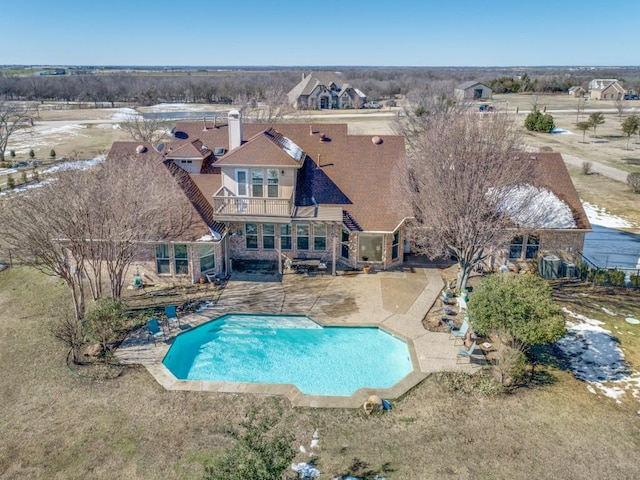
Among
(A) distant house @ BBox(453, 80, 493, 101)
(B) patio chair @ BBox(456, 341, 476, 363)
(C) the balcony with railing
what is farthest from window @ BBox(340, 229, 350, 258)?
(A) distant house @ BBox(453, 80, 493, 101)

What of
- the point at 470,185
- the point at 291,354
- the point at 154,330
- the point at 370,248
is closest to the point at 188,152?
the point at 370,248

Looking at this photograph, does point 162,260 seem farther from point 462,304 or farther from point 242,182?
point 462,304

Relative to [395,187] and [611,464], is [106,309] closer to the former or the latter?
[395,187]

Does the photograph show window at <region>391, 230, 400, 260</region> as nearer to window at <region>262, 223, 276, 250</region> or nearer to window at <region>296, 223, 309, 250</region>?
window at <region>296, 223, 309, 250</region>

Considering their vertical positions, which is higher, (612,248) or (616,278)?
(612,248)

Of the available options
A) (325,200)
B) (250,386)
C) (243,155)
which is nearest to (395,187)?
(325,200)

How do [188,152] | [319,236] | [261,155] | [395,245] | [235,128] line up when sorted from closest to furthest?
1. [261,155]
2. [395,245]
3. [319,236]
4. [235,128]
5. [188,152]
